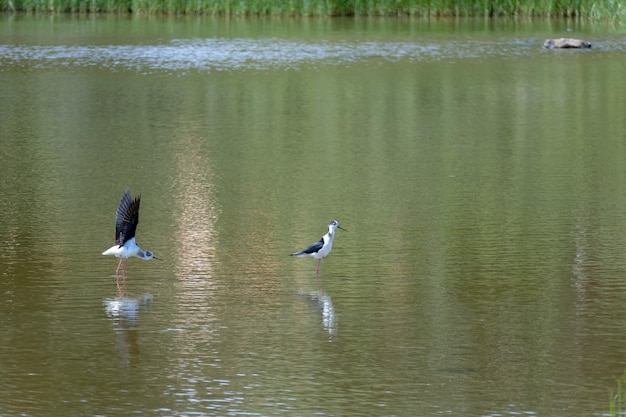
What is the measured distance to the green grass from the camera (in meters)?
43.1

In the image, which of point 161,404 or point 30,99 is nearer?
point 161,404

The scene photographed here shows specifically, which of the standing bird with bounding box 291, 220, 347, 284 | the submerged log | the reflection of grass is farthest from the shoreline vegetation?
the reflection of grass

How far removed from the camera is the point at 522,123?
23266mm

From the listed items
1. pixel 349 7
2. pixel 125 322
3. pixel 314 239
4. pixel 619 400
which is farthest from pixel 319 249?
pixel 349 7

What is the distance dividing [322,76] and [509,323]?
19.6 m

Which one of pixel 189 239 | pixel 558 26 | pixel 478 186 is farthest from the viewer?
pixel 558 26

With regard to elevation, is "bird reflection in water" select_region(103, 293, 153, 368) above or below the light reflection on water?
below

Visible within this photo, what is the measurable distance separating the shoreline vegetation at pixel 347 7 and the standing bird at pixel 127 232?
32043 mm

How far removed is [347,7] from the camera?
44719 mm

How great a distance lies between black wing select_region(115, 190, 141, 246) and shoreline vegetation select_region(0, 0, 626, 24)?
3205 centimetres

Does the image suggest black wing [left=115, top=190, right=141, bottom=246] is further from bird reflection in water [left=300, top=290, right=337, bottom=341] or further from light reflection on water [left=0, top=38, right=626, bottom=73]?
light reflection on water [left=0, top=38, right=626, bottom=73]

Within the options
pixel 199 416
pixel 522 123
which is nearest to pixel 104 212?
pixel 199 416

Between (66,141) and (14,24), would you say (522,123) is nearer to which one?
(66,141)

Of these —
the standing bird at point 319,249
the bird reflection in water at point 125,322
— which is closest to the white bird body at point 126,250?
the bird reflection in water at point 125,322
